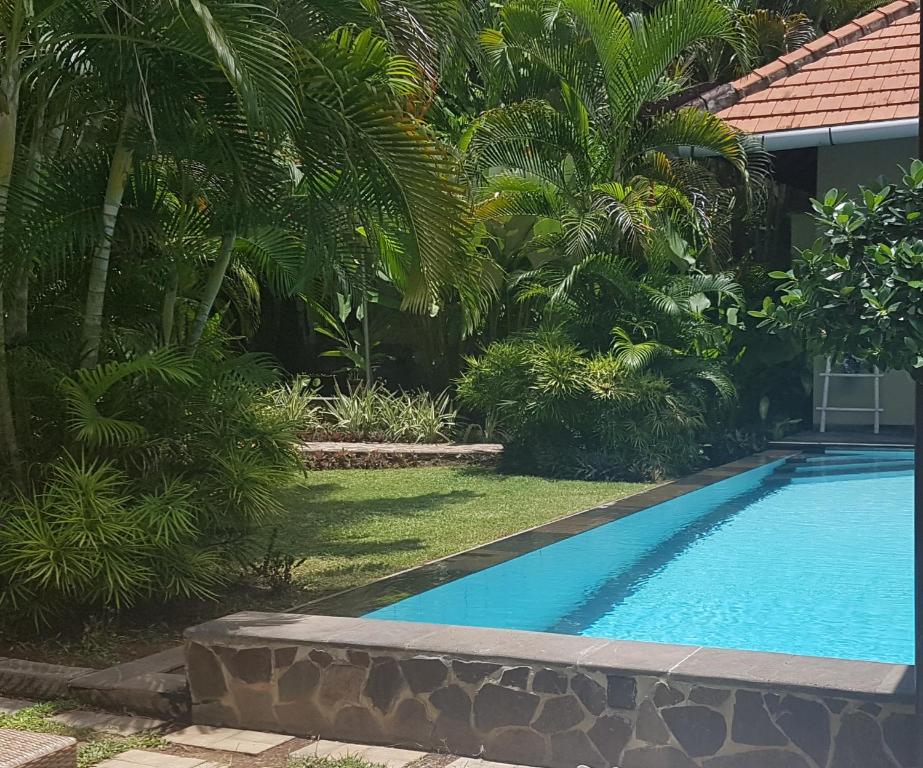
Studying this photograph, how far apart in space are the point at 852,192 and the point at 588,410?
5608mm

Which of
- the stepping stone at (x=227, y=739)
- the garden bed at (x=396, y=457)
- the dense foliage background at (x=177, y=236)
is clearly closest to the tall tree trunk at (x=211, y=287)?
the dense foliage background at (x=177, y=236)

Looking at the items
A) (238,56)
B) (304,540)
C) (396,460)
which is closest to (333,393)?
(396,460)

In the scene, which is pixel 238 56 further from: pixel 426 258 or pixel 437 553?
pixel 437 553

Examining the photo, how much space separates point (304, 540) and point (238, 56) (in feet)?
15.0

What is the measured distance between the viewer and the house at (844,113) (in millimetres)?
13266

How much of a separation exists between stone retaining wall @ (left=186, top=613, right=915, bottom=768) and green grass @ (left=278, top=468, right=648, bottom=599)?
209 centimetres

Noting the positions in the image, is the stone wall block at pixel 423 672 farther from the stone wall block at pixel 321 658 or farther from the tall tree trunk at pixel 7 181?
the tall tree trunk at pixel 7 181

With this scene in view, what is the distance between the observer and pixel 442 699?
181 inches

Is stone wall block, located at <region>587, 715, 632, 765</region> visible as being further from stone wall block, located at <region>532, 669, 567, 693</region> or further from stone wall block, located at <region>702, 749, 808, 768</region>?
stone wall block, located at <region>702, 749, 808, 768</region>

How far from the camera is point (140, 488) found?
21.2ft

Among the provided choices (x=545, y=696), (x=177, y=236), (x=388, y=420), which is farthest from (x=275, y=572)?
(x=388, y=420)

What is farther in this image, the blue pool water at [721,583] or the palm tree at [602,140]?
the palm tree at [602,140]

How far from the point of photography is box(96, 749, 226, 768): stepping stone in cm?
455

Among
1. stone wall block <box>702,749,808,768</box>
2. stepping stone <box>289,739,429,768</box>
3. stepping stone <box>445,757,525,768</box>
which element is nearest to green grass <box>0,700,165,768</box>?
stepping stone <box>289,739,429,768</box>
